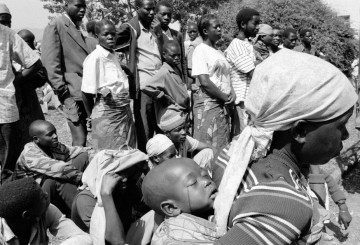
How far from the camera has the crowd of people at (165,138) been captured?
1.31 m

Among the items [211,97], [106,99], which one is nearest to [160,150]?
[106,99]

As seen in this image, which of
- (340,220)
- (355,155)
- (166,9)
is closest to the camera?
(340,220)

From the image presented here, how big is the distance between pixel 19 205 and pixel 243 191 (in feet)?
4.59

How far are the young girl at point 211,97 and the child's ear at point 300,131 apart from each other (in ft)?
10.3

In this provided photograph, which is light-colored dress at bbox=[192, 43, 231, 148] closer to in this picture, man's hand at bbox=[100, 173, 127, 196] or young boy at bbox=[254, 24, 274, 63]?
young boy at bbox=[254, 24, 274, 63]

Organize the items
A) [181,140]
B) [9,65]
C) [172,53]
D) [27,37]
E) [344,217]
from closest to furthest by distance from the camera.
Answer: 1. [9,65]
2. [344,217]
3. [181,140]
4. [172,53]
5. [27,37]

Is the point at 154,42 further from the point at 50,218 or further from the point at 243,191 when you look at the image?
the point at 243,191

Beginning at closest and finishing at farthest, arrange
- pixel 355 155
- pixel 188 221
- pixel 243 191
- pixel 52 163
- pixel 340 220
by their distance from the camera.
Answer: pixel 243 191
pixel 188 221
pixel 52 163
pixel 340 220
pixel 355 155

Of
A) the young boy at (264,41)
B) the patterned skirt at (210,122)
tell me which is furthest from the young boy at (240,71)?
the young boy at (264,41)

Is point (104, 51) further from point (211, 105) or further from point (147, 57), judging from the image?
point (211, 105)

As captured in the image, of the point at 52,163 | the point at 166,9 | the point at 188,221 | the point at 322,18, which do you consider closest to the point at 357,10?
the point at 322,18

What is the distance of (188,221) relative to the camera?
1550mm

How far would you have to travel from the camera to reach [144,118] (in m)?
4.70

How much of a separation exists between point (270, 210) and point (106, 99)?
301cm
